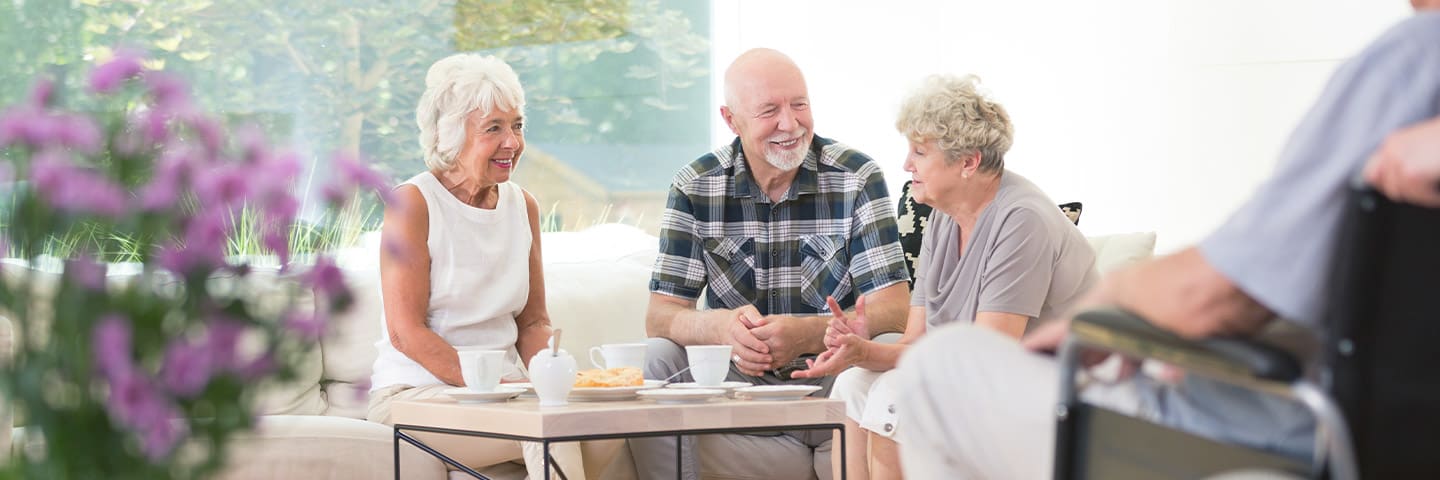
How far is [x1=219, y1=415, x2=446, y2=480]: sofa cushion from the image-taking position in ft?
9.58

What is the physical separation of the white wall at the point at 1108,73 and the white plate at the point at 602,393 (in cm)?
196

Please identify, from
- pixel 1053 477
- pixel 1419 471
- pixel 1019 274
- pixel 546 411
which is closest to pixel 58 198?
pixel 1053 477

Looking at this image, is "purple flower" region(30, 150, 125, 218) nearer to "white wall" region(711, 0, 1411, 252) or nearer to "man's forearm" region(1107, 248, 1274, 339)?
"man's forearm" region(1107, 248, 1274, 339)

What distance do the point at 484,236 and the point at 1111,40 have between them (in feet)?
7.28

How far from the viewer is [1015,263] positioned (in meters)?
2.74

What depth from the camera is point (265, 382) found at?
983 millimetres

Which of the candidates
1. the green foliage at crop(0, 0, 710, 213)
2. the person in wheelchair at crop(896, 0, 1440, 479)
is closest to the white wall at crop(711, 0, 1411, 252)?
the green foliage at crop(0, 0, 710, 213)

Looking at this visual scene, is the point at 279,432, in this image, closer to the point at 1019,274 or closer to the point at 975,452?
the point at 1019,274

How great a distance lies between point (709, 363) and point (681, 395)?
218mm

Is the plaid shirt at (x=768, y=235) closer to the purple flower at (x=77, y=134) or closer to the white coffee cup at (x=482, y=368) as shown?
the white coffee cup at (x=482, y=368)

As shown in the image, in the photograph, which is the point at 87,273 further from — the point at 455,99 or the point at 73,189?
the point at 455,99

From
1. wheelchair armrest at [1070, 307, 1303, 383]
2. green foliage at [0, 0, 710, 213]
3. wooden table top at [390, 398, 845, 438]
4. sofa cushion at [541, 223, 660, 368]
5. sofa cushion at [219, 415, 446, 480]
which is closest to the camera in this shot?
wheelchair armrest at [1070, 307, 1303, 383]

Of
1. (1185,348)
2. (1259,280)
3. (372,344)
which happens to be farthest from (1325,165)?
(372,344)

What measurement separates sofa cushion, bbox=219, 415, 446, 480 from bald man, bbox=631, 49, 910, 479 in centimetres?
57
